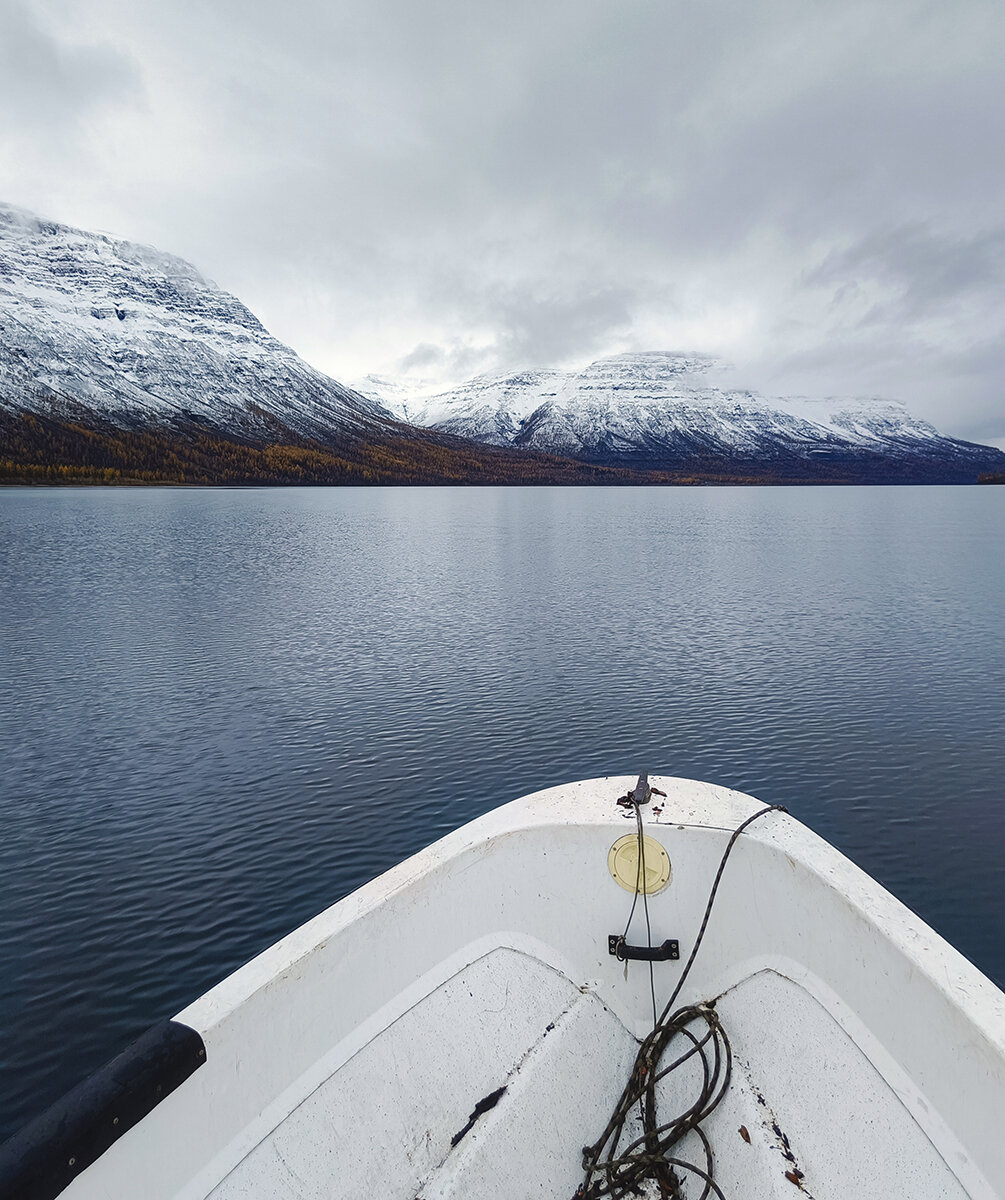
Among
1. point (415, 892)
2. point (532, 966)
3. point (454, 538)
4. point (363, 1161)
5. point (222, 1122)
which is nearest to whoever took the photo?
point (222, 1122)

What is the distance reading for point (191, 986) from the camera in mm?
9461

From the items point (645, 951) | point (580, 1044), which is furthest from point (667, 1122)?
point (645, 951)

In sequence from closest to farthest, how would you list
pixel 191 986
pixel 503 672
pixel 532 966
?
pixel 532 966 < pixel 191 986 < pixel 503 672

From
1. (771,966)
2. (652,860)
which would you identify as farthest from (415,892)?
(771,966)

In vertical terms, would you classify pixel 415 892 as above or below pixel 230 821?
above

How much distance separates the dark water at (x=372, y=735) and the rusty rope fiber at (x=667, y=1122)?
5.83m

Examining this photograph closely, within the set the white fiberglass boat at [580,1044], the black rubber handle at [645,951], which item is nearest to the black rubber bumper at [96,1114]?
the white fiberglass boat at [580,1044]

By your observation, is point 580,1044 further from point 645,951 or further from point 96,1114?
point 96,1114

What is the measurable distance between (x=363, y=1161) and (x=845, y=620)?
31463 mm

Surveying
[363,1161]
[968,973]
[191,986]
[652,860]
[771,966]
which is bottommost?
[191,986]

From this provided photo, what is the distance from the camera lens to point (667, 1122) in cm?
653

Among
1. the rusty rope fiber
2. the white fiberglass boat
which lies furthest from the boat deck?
the rusty rope fiber

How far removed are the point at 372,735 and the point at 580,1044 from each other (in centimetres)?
1220

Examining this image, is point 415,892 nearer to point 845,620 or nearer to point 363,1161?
point 363,1161
